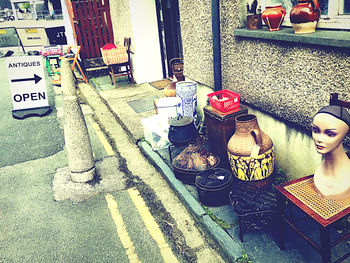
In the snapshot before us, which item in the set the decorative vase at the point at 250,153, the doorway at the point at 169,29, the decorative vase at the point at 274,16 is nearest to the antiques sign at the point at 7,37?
the doorway at the point at 169,29

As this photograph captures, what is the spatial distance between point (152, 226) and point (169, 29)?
22.4 ft

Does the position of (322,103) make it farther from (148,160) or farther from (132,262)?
(148,160)

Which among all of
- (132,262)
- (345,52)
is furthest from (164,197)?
(345,52)

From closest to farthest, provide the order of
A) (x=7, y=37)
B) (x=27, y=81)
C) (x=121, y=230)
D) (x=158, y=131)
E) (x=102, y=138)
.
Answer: (x=121, y=230) → (x=158, y=131) → (x=102, y=138) → (x=27, y=81) → (x=7, y=37)

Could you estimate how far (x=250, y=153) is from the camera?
3959mm

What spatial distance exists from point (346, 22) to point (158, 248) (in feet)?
10.8

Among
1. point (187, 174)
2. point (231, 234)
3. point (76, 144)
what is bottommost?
point (231, 234)

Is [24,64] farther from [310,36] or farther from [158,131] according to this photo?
[310,36]

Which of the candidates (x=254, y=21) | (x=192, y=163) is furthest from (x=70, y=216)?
(x=254, y=21)

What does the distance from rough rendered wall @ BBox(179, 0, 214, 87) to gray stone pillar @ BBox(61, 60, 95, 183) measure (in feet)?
7.85

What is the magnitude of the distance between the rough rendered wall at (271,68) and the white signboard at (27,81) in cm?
443

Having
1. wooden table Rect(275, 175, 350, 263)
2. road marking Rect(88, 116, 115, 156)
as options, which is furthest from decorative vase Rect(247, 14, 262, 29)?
road marking Rect(88, 116, 115, 156)

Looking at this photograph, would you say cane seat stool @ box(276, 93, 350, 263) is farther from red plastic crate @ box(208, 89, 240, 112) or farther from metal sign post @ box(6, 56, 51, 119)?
metal sign post @ box(6, 56, 51, 119)

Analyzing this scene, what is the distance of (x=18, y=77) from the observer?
8.23 meters
